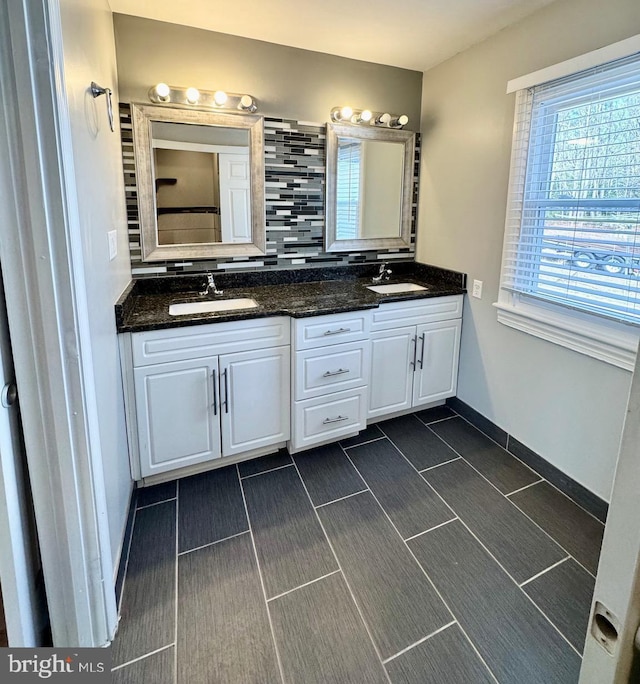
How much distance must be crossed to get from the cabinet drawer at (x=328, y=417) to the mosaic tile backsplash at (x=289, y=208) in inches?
38.2

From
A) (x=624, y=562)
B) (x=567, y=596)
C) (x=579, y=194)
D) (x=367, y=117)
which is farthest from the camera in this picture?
(x=367, y=117)

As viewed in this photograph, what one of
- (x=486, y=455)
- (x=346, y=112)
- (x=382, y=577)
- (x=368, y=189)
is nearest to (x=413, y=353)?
(x=486, y=455)

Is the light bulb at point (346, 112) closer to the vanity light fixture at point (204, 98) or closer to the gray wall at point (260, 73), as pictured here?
the gray wall at point (260, 73)

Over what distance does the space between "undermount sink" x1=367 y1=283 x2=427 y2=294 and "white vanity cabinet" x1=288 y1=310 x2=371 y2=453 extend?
18.1 inches

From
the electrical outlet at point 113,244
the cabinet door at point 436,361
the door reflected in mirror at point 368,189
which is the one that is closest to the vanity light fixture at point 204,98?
the door reflected in mirror at point 368,189

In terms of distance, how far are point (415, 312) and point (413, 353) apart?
27cm

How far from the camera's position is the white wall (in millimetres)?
1338

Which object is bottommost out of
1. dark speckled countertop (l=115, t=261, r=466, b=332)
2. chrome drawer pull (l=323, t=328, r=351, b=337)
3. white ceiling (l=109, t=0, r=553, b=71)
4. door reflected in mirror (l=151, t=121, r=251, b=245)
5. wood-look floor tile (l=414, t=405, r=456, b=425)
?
wood-look floor tile (l=414, t=405, r=456, b=425)

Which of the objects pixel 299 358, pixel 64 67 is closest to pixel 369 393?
pixel 299 358

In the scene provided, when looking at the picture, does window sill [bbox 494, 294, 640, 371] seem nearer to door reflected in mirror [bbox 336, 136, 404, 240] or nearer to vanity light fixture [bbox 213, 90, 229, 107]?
door reflected in mirror [bbox 336, 136, 404, 240]

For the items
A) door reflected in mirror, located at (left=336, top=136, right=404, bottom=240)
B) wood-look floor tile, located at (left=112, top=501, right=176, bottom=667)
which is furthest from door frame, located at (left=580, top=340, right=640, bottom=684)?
door reflected in mirror, located at (left=336, top=136, right=404, bottom=240)

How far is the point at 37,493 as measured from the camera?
4.00 ft

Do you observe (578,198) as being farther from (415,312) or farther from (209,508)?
(209,508)

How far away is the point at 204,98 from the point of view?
94.8 inches
